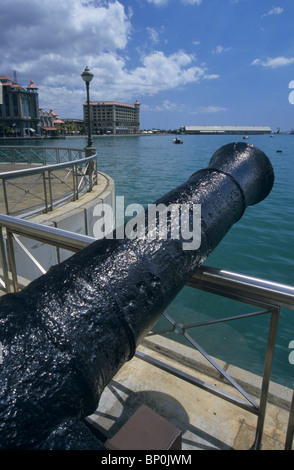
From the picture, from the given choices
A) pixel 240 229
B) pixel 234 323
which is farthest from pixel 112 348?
pixel 240 229

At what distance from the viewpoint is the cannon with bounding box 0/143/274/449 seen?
89cm

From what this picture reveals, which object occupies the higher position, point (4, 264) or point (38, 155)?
point (38, 155)

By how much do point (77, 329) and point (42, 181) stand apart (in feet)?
28.7

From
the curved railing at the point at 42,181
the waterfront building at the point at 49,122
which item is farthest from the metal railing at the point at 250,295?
the waterfront building at the point at 49,122

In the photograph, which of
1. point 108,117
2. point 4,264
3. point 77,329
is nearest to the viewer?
point 77,329

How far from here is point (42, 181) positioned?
9141 mm

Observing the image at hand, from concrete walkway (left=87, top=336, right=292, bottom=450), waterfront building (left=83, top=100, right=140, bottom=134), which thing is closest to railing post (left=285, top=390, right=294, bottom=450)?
concrete walkway (left=87, top=336, right=292, bottom=450)

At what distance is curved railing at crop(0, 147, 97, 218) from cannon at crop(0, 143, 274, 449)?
13.6ft

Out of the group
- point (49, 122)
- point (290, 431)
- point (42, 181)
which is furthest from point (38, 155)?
point (49, 122)

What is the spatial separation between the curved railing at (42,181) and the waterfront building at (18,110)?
3420 inches

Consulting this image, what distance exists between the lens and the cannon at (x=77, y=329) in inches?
35.2
